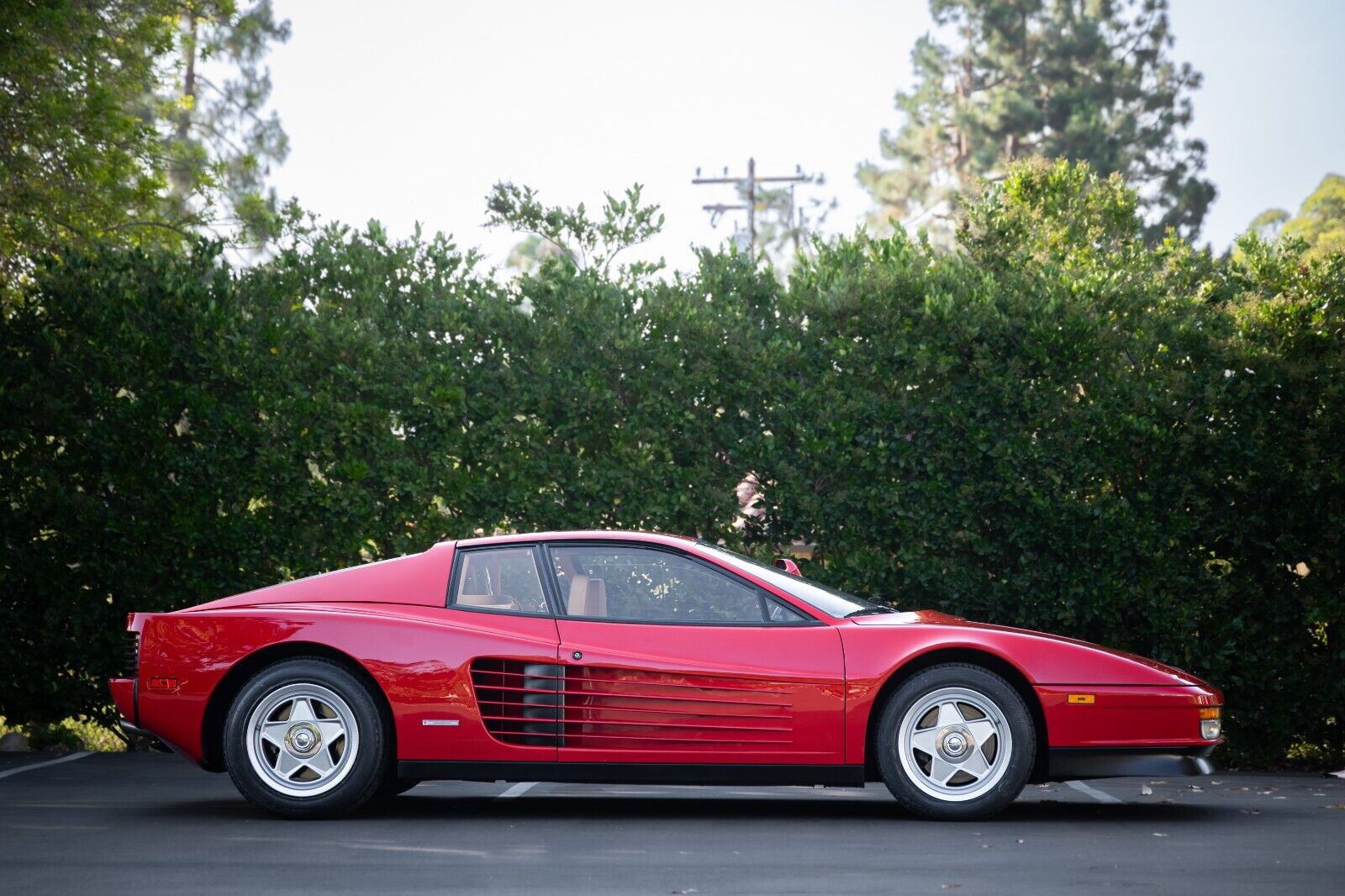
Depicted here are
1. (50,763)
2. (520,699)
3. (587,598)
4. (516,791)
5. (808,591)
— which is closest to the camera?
(520,699)

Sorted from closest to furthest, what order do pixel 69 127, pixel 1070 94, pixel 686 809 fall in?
1. pixel 686 809
2. pixel 69 127
3. pixel 1070 94

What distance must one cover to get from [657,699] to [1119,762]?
217cm

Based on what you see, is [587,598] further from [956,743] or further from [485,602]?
[956,743]

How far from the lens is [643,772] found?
724 centimetres

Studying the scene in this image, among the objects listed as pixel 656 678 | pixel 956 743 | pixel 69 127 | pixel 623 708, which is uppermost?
pixel 69 127

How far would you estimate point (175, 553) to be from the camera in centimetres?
1044

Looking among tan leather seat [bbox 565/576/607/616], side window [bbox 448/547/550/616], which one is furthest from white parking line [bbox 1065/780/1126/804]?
side window [bbox 448/547/550/616]

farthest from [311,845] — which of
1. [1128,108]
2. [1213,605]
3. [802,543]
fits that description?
[1128,108]

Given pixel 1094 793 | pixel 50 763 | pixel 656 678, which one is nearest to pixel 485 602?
pixel 656 678

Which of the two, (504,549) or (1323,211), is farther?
(1323,211)

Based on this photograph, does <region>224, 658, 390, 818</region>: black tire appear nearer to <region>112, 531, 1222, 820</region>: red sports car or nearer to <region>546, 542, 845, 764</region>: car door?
<region>112, 531, 1222, 820</region>: red sports car

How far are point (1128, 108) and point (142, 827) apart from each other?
44678mm

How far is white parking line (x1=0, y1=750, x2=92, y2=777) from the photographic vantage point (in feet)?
30.8

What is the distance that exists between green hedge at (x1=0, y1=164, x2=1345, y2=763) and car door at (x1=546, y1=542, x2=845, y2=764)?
3.13 m
